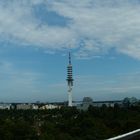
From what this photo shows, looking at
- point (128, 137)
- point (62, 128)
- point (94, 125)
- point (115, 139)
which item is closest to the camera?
point (115, 139)

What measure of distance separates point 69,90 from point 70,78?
15.3 meters

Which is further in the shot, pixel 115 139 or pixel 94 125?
pixel 94 125

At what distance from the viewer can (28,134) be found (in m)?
72.7

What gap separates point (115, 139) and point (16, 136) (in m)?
67.3

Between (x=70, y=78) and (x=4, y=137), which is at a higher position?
(x=70, y=78)

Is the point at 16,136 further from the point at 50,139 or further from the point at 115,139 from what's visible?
the point at 115,139

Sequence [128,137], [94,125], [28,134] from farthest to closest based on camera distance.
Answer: [94,125] → [28,134] → [128,137]

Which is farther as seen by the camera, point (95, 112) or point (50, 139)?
point (95, 112)

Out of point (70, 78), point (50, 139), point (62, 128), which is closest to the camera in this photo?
point (50, 139)

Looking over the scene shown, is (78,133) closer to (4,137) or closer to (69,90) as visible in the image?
(4,137)

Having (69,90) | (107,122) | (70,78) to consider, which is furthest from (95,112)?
(70,78)

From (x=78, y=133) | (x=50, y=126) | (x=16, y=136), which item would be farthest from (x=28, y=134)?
(x=50, y=126)

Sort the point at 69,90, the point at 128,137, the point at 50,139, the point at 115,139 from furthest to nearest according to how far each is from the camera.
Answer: the point at 69,90 → the point at 50,139 → the point at 128,137 → the point at 115,139

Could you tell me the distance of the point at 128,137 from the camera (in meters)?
9.66
